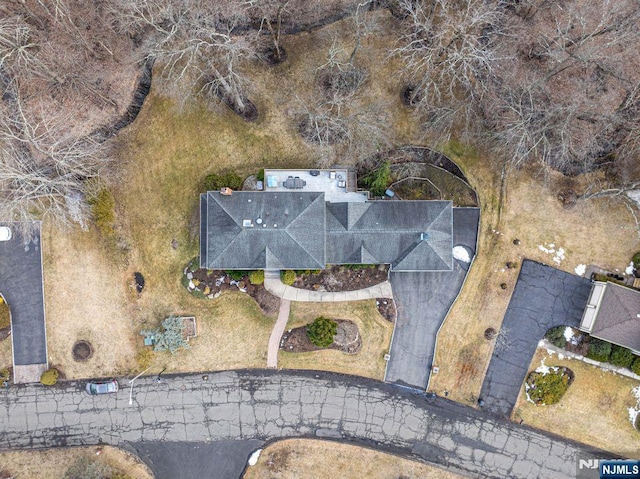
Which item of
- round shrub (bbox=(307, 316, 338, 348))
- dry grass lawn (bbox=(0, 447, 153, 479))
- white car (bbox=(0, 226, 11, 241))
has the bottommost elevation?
dry grass lawn (bbox=(0, 447, 153, 479))

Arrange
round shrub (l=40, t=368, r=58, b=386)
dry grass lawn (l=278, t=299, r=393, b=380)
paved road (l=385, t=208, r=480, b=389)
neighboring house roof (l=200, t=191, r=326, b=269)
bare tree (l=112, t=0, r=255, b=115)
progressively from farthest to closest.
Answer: paved road (l=385, t=208, r=480, b=389), dry grass lawn (l=278, t=299, r=393, b=380), round shrub (l=40, t=368, r=58, b=386), neighboring house roof (l=200, t=191, r=326, b=269), bare tree (l=112, t=0, r=255, b=115)

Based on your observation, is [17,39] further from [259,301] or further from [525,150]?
[525,150]

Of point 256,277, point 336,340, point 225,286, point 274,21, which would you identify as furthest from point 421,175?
point 225,286

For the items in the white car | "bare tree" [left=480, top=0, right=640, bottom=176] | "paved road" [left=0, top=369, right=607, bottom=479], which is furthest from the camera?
"paved road" [left=0, top=369, right=607, bottom=479]

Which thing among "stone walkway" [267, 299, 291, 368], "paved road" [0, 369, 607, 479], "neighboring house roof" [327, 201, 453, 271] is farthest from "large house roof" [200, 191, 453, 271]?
"paved road" [0, 369, 607, 479]

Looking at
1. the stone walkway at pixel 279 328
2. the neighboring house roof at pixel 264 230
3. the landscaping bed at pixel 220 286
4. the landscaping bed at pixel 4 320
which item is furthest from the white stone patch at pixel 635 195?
the landscaping bed at pixel 4 320

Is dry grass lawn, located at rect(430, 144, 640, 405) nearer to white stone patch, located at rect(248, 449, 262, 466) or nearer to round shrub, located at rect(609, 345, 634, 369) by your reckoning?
round shrub, located at rect(609, 345, 634, 369)

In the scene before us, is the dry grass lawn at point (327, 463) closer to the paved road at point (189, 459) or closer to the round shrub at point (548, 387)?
the paved road at point (189, 459)

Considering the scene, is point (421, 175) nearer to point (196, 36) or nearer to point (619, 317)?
point (619, 317)
